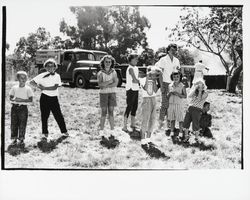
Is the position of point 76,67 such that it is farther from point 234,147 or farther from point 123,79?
point 234,147

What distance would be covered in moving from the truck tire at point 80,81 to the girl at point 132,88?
0.59 metres

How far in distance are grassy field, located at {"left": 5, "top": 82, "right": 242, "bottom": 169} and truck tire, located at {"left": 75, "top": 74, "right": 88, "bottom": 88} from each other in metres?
0.09

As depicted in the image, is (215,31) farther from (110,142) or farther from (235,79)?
(110,142)

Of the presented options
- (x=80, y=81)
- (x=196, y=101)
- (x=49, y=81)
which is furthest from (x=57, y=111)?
(x=196, y=101)

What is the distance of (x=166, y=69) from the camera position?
4.76 meters

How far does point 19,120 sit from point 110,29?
61.3 inches

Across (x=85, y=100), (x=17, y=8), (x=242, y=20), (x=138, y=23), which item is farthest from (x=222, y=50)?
(x=17, y=8)

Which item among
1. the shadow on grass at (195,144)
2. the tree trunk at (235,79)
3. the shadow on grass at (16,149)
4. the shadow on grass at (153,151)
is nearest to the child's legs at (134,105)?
the shadow on grass at (153,151)

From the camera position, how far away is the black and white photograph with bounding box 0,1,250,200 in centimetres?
459

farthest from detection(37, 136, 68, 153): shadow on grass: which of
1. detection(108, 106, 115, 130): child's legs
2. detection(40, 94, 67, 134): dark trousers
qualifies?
detection(108, 106, 115, 130): child's legs

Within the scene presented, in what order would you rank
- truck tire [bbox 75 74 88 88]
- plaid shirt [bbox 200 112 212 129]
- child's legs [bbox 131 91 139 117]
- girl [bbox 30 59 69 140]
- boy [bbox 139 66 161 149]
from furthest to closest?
1. truck tire [bbox 75 74 88 88]
2. plaid shirt [bbox 200 112 212 129]
3. child's legs [bbox 131 91 139 117]
4. girl [bbox 30 59 69 140]
5. boy [bbox 139 66 161 149]

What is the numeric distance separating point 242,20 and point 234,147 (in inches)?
60.0

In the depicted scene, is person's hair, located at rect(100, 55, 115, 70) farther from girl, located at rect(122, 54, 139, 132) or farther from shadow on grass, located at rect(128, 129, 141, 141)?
shadow on grass, located at rect(128, 129, 141, 141)
